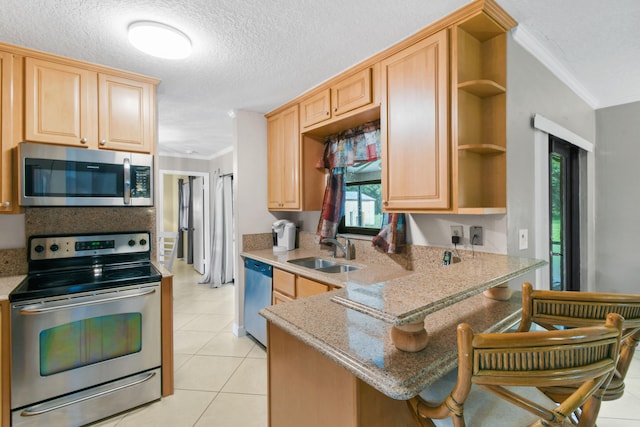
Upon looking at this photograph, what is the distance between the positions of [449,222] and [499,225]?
314mm

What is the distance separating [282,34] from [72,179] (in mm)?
1683

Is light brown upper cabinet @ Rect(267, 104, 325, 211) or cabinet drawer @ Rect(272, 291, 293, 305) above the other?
light brown upper cabinet @ Rect(267, 104, 325, 211)

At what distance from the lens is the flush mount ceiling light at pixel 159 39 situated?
5.61 ft

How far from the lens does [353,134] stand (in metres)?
2.69

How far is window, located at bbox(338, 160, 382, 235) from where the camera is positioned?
2.73m

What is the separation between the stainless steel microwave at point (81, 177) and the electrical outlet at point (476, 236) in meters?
2.27

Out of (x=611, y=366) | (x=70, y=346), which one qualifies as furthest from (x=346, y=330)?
(x=70, y=346)

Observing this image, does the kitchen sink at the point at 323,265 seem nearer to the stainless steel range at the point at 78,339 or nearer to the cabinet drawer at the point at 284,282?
the cabinet drawer at the point at 284,282

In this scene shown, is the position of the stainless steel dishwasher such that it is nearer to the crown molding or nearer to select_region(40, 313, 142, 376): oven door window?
select_region(40, 313, 142, 376): oven door window

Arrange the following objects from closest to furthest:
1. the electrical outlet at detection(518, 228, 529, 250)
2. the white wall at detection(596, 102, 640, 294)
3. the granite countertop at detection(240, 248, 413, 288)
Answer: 1. the electrical outlet at detection(518, 228, 529, 250)
2. the granite countertop at detection(240, 248, 413, 288)
3. the white wall at detection(596, 102, 640, 294)

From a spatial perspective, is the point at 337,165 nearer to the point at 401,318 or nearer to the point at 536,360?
the point at 401,318

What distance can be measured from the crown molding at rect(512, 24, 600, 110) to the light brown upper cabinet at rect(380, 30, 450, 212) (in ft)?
1.63

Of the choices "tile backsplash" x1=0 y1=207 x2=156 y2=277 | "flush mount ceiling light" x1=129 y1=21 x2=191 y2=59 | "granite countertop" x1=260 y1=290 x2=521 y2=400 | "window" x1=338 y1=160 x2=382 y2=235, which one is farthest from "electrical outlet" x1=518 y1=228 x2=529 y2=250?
"tile backsplash" x1=0 y1=207 x2=156 y2=277

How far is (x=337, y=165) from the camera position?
2836mm
